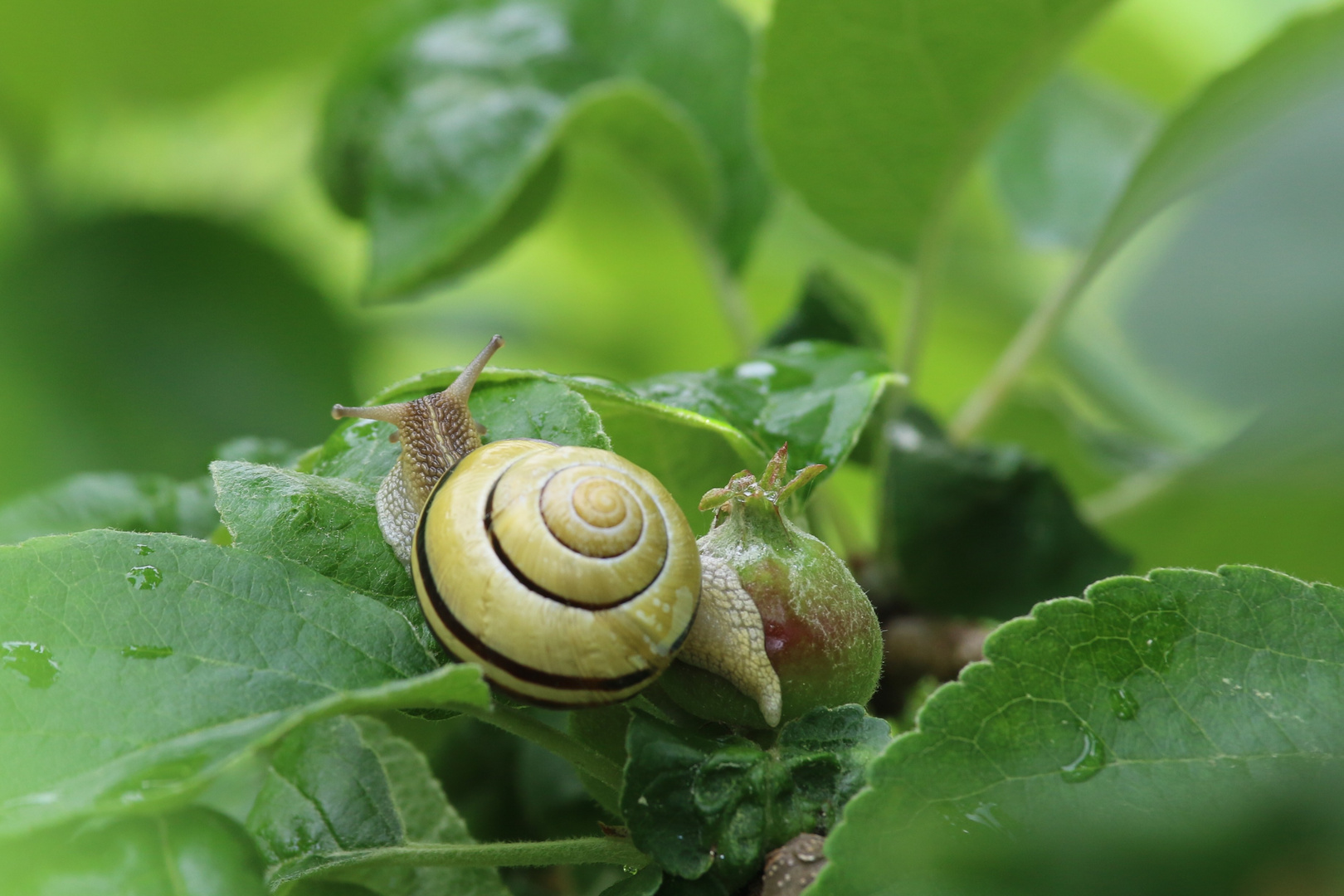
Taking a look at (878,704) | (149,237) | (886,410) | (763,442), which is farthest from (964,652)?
(149,237)

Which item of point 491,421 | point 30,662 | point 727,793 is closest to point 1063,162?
point 491,421

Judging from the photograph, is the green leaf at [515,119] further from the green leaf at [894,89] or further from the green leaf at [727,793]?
the green leaf at [727,793]

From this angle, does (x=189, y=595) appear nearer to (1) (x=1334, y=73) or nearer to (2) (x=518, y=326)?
(1) (x=1334, y=73)

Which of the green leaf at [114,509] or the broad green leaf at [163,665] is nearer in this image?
the broad green leaf at [163,665]

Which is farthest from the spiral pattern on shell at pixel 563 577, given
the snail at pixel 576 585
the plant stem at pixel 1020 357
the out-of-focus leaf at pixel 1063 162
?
the out-of-focus leaf at pixel 1063 162

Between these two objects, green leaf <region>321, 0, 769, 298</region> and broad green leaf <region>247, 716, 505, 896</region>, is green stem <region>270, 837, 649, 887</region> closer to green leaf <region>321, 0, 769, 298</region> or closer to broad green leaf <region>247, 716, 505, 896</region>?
broad green leaf <region>247, 716, 505, 896</region>

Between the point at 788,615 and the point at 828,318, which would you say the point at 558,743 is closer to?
the point at 788,615
